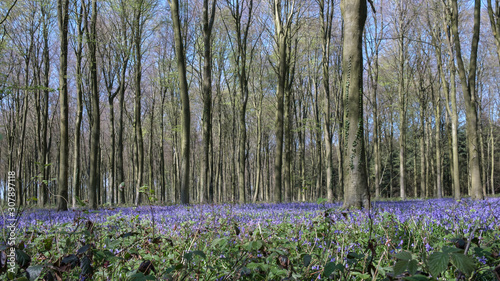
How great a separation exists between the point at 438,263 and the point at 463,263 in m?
0.08

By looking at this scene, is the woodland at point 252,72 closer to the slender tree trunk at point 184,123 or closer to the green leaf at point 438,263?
the slender tree trunk at point 184,123

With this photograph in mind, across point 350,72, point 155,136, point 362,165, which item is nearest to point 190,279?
point 362,165

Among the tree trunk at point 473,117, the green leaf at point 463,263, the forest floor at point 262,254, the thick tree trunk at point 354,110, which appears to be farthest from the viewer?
the tree trunk at point 473,117

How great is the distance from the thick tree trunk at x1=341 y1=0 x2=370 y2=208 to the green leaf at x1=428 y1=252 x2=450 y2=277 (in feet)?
15.2

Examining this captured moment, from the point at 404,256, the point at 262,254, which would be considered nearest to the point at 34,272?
the point at 262,254

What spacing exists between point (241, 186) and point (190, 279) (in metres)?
13.3

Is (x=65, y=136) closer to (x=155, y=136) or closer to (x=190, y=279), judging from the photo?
(x=190, y=279)

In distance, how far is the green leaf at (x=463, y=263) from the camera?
1146mm

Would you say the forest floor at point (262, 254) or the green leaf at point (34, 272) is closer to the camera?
the green leaf at point (34, 272)

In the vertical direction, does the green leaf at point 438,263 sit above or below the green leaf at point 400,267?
above

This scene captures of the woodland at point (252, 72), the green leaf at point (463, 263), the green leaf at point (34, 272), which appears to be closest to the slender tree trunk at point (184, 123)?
the woodland at point (252, 72)

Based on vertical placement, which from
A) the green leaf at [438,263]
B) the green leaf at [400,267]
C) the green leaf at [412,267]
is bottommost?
the green leaf at [400,267]

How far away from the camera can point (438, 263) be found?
1.19 metres

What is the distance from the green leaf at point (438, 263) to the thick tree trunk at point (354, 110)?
462 centimetres
